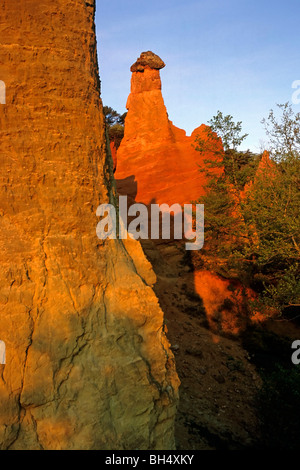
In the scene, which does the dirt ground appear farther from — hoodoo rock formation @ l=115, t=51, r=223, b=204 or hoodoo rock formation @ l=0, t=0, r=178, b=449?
hoodoo rock formation @ l=115, t=51, r=223, b=204

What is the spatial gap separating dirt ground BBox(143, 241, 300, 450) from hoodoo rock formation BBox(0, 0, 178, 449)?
3048 mm

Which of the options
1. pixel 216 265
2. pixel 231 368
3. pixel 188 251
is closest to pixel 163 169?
pixel 188 251

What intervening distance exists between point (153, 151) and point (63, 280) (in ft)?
76.4

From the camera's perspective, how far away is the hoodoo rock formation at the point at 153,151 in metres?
24.4

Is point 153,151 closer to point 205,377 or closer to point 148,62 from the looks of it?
point 148,62

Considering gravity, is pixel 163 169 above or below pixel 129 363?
above

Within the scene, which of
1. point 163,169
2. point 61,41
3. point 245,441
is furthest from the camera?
point 163,169

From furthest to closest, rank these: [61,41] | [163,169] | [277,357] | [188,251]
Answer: [163,169] < [188,251] < [277,357] < [61,41]

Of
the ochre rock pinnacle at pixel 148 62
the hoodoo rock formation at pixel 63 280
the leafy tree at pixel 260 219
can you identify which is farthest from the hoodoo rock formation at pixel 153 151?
the hoodoo rock formation at pixel 63 280

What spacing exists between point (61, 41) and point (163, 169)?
21.1 metres

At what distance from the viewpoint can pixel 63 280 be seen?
392cm

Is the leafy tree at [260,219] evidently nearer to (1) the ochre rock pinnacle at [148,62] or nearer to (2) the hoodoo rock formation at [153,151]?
(2) the hoodoo rock formation at [153,151]

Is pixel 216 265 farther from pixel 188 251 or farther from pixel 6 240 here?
pixel 6 240

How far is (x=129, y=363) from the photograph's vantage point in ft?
13.1
